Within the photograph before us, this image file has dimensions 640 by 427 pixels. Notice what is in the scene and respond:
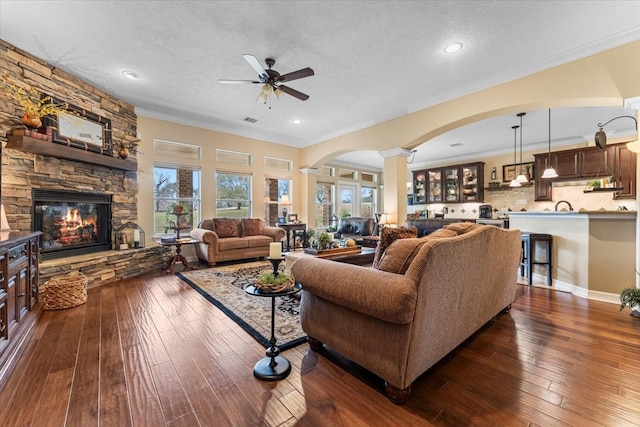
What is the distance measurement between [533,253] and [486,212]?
144 inches

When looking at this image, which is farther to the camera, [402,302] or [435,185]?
[435,185]

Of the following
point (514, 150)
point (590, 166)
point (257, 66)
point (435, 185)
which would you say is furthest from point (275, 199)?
point (590, 166)

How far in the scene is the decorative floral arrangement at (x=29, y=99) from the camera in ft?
10.0

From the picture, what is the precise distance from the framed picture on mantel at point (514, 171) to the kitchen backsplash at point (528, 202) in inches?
12.9

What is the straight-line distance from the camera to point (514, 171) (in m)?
7.25

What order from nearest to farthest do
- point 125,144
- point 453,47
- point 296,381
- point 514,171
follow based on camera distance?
1. point 296,381
2. point 453,47
3. point 125,144
4. point 514,171

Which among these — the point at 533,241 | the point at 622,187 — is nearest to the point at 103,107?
the point at 533,241

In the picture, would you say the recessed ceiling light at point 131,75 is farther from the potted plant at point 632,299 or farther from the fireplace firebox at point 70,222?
the potted plant at point 632,299

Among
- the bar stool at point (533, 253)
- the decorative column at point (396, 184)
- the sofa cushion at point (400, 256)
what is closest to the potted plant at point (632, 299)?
the bar stool at point (533, 253)

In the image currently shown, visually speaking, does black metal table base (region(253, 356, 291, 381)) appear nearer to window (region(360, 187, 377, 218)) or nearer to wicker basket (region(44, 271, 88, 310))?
wicker basket (region(44, 271, 88, 310))

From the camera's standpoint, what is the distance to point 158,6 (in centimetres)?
245

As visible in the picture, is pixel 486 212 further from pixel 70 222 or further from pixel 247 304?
pixel 70 222

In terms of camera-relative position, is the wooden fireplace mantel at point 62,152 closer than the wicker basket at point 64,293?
No

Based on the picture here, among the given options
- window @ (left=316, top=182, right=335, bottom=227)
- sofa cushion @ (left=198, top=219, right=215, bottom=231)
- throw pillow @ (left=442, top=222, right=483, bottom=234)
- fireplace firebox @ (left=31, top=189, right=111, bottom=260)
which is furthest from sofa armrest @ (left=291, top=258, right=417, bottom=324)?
window @ (left=316, top=182, right=335, bottom=227)
